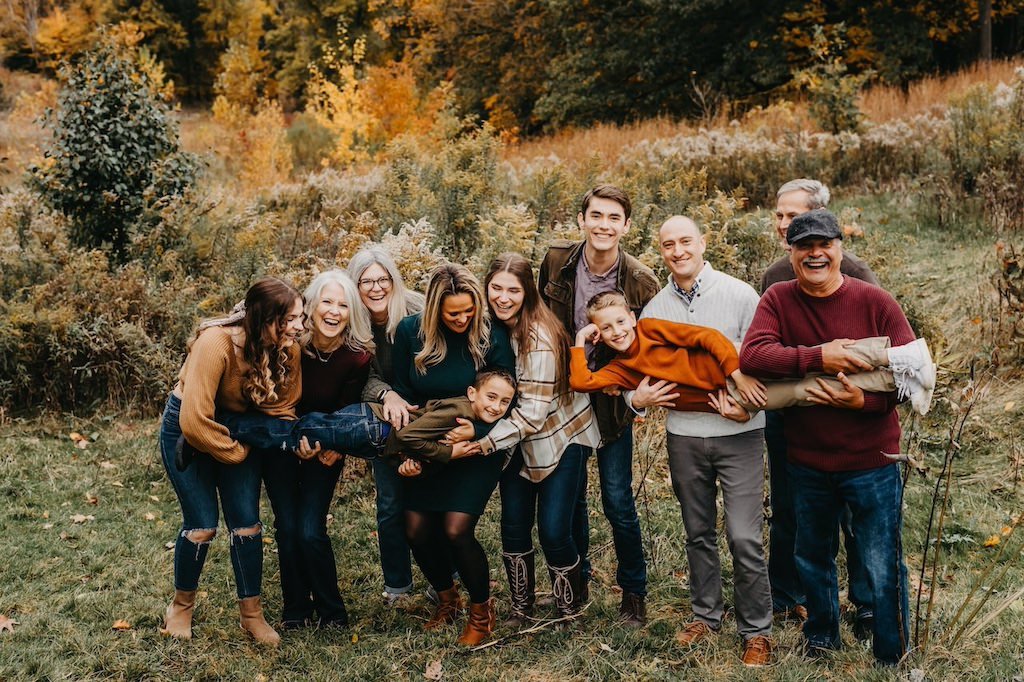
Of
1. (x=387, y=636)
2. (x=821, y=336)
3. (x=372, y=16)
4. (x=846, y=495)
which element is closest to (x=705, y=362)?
(x=821, y=336)

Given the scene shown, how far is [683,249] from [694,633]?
179cm

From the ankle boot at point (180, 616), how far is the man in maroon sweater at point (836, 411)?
288cm

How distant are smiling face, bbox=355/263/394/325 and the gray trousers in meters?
1.55

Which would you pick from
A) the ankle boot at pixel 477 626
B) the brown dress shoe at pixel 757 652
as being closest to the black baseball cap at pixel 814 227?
the brown dress shoe at pixel 757 652

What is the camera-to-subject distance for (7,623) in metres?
4.22

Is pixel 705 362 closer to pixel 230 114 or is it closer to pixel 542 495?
pixel 542 495

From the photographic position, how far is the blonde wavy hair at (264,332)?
146 inches

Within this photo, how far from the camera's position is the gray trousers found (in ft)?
12.0

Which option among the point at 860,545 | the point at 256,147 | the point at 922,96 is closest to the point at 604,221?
the point at 860,545

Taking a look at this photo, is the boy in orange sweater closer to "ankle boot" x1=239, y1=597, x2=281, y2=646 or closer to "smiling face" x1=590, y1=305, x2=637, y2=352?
"smiling face" x1=590, y1=305, x2=637, y2=352

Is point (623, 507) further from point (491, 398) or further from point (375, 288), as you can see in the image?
point (375, 288)

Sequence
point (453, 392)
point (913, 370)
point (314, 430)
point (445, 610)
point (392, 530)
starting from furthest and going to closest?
1. point (392, 530)
2. point (445, 610)
3. point (453, 392)
4. point (314, 430)
5. point (913, 370)

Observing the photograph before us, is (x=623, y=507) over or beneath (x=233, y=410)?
beneath

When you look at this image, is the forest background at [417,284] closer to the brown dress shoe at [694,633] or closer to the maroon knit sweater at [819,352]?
the brown dress shoe at [694,633]
